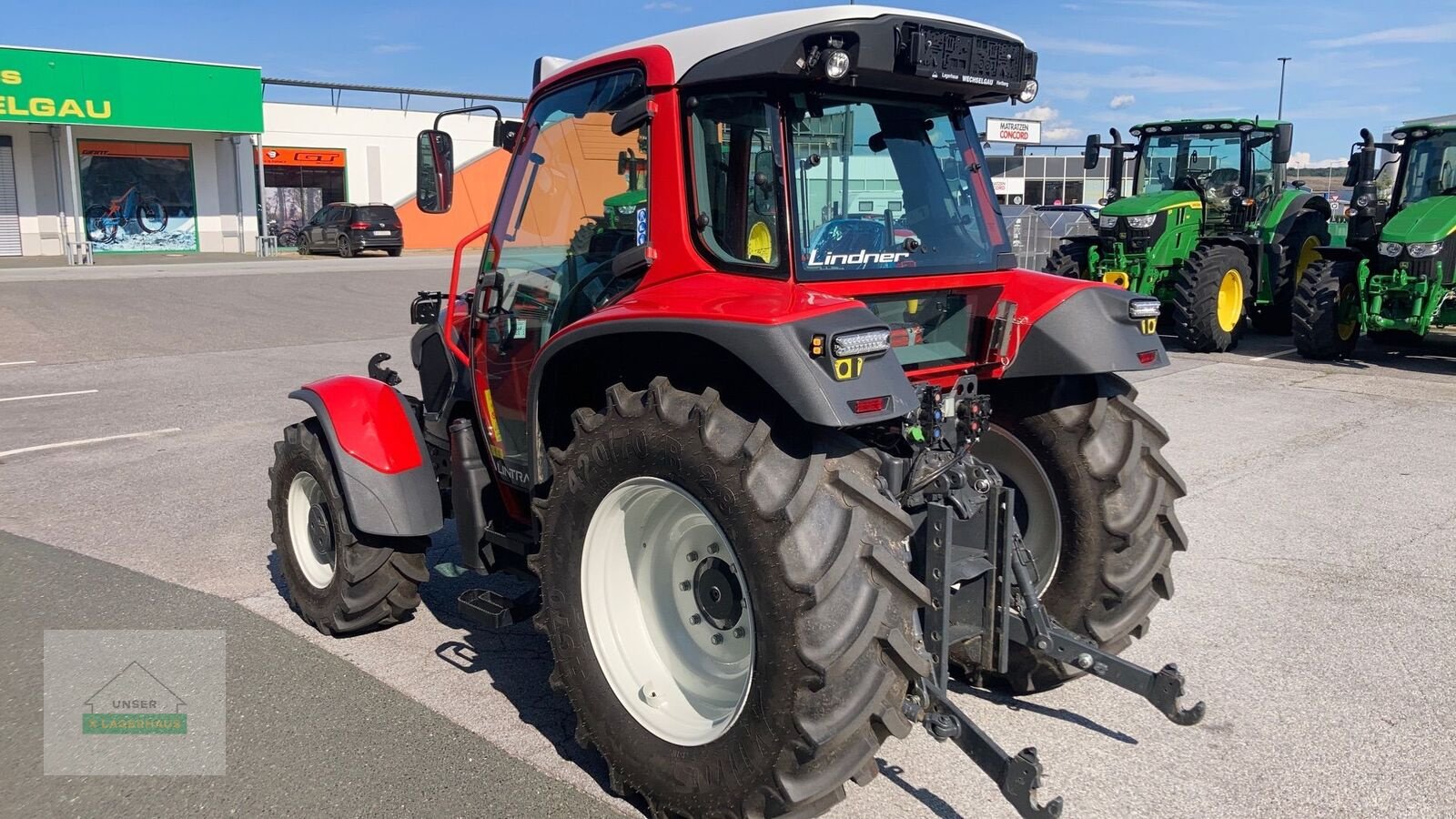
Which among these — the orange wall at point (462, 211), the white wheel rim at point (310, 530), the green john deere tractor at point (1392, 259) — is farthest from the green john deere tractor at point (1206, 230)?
the orange wall at point (462, 211)

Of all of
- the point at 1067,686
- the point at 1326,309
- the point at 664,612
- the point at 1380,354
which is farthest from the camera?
the point at 1380,354

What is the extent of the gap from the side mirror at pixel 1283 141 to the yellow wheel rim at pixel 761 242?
1331 centimetres

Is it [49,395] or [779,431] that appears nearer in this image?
[779,431]

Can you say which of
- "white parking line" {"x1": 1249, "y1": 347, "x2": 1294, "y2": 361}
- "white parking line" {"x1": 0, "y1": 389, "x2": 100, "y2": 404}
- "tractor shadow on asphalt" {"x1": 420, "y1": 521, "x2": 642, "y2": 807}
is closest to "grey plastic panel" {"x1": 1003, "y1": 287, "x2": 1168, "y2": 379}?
"tractor shadow on asphalt" {"x1": 420, "y1": 521, "x2": 642, "y2": 807}

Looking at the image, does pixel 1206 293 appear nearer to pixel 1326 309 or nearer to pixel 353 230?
pixel 1326 309

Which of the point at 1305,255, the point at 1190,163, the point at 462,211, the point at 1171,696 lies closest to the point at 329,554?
the point at 1171,696

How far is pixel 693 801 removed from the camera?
3068 mm

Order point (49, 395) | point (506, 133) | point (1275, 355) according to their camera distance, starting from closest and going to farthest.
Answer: point (506, 133), point (49, 395), point (1275, 355)

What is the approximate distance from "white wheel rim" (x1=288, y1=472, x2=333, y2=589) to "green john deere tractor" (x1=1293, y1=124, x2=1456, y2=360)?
11.7m

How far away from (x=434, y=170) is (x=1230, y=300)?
41.2ft

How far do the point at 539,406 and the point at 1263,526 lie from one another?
15.2 ft

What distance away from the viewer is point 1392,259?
12.1 m

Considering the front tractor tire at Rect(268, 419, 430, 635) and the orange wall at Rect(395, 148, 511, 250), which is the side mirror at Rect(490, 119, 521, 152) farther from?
the orange wall at Rect(395, 148, 511, 250)

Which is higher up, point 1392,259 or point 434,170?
point 434,170
